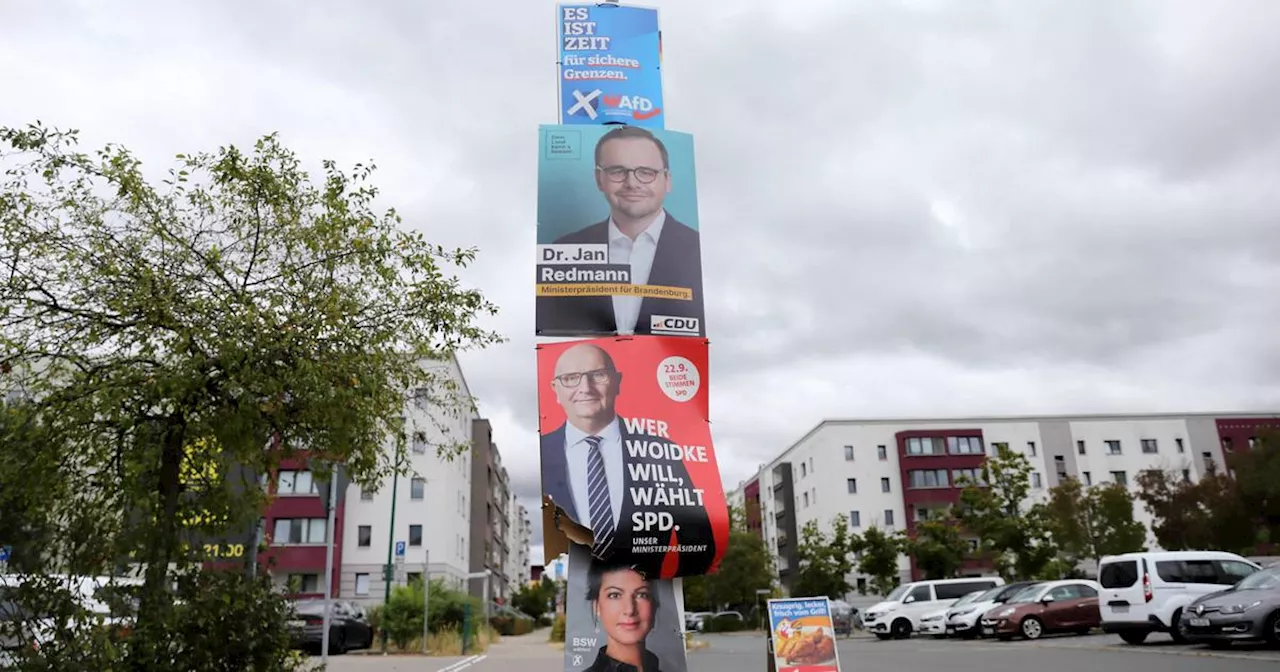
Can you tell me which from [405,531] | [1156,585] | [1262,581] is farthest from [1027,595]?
[405,531]

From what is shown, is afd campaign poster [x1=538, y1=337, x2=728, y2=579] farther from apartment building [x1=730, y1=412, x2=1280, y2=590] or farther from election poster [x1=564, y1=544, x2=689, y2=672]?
apartment building [x1=730, y1=412, x2=1280, y2=590]

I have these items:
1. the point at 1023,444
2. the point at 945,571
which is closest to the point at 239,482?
the point at 945,571

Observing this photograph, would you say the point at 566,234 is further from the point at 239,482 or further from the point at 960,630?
the point at 960,630

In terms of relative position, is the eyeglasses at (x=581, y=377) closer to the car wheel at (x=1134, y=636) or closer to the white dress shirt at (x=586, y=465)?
the white dress shirt at (x=586, y=465)

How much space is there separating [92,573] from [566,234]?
440cm

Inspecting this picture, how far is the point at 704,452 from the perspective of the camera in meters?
4.97

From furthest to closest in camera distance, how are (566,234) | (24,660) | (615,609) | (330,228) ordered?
(330,228)
(24,660)
(566,234)
(615,609)

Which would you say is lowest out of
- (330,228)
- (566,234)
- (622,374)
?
(622,374)

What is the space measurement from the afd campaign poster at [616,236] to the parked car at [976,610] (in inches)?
870

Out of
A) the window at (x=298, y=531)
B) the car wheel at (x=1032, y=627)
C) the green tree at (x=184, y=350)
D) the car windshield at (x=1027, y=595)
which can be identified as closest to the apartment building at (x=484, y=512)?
the window at (x=298, y=531)

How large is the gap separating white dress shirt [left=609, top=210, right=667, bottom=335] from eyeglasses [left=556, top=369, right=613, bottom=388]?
356 millimetres

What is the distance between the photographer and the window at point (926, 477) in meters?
69.5

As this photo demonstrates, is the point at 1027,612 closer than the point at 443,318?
No

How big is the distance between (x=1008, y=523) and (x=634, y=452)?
121 feet
